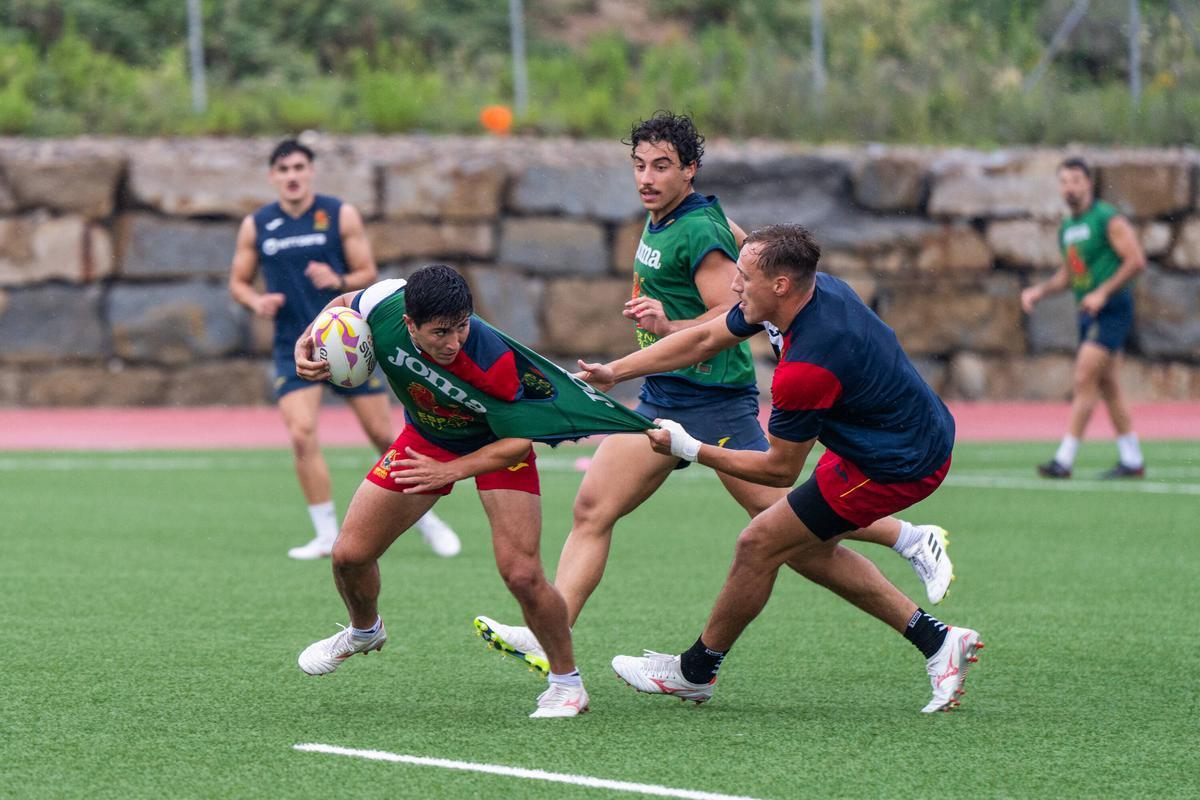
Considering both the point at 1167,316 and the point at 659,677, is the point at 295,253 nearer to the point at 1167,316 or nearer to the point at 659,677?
the point at 659,677

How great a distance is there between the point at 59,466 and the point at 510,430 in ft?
35.1

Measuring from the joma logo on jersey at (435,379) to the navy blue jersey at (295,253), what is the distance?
15.3 feet

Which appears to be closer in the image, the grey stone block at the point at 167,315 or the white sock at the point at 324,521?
the white sock at the point at 324,521

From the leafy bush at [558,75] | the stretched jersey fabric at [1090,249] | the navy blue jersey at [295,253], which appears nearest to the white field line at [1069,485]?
the stretched jersey fabric at [1090,249]

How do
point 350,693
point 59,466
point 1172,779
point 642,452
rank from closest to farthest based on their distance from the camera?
point 1172,779
point 350,693
point 642,452
point 59,466

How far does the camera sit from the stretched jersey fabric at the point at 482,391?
5875mm

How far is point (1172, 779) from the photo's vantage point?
204 inches

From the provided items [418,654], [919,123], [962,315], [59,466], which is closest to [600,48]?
[919,123]

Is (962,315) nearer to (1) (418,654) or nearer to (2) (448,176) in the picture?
(2) (448,176)

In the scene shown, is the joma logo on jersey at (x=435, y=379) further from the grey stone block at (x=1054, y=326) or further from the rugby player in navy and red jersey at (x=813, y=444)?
the grey stone block at (x=1054, y=326)

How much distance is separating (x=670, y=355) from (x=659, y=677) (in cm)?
122

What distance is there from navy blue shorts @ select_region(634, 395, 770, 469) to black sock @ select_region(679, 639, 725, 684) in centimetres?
96

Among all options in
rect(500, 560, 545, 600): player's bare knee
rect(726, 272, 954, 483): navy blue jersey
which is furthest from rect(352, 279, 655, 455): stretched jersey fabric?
rect(726, 272, 954, 483): navy blue jersey

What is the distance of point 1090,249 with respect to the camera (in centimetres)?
1397
